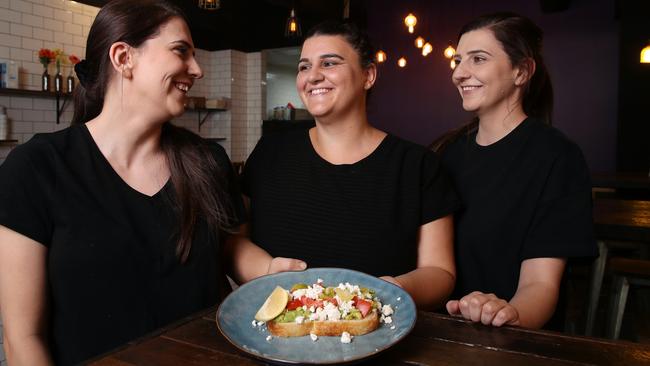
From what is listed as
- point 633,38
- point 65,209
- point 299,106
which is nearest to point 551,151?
point 65,209

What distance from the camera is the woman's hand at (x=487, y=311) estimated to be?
1.19m

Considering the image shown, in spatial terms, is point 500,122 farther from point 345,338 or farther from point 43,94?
point 43,94

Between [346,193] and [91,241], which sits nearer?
[91,241]

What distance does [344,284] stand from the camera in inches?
50.9

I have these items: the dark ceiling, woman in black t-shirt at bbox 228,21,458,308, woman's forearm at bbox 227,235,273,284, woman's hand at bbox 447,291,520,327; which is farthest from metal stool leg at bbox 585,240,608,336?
the dark ceiling

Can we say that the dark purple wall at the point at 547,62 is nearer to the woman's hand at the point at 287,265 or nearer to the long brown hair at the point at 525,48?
the long brown hair at the point at 525,48

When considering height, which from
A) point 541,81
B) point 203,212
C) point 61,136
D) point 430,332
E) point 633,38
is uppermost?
point 633,38

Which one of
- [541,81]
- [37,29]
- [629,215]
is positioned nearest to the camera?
[541,81]

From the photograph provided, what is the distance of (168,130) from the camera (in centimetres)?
169

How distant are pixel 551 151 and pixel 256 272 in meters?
1.00

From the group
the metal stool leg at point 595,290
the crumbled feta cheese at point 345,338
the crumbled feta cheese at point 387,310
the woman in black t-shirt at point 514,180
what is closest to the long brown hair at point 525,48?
the woman in black t-shirt at point 514,180

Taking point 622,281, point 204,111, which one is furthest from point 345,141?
point 204,111

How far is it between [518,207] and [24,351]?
1.45 metres

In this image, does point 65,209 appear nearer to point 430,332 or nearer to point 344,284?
point 344,284
